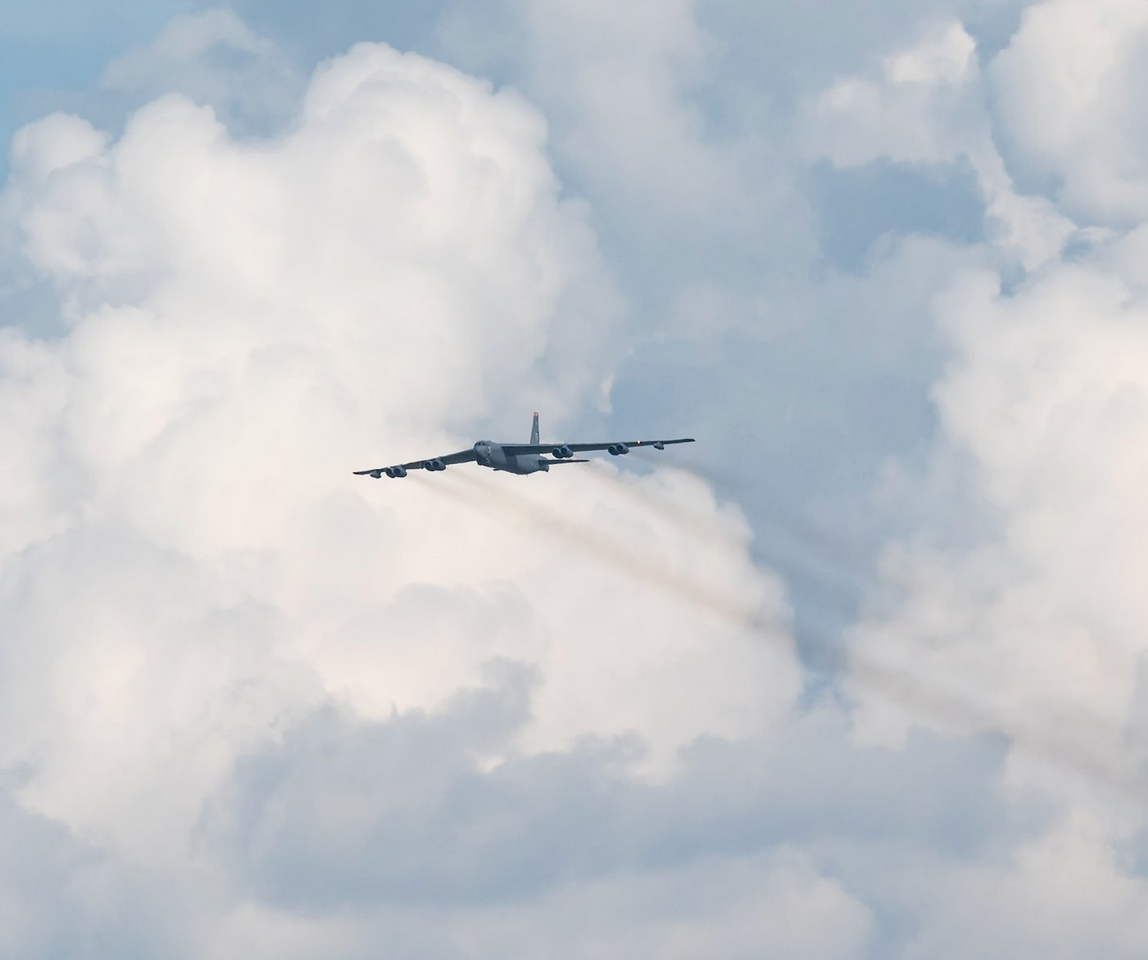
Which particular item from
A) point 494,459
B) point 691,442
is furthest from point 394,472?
point 691,442

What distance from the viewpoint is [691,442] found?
176 m

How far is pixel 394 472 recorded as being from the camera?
197m

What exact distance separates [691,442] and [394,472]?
107 ft

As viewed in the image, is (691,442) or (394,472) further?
(394,472)

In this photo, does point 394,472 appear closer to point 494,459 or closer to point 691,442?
point 494,459

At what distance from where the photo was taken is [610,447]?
180875 millimetres

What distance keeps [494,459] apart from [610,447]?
11060mm

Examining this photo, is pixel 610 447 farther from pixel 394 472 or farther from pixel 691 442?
pixel 394 472

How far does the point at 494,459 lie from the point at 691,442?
62.3ft

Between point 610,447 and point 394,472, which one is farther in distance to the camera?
point 394,472

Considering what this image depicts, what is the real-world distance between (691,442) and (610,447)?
26.2 ft

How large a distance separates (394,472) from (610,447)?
24.6 meters

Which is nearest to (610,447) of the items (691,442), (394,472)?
(691,442)
